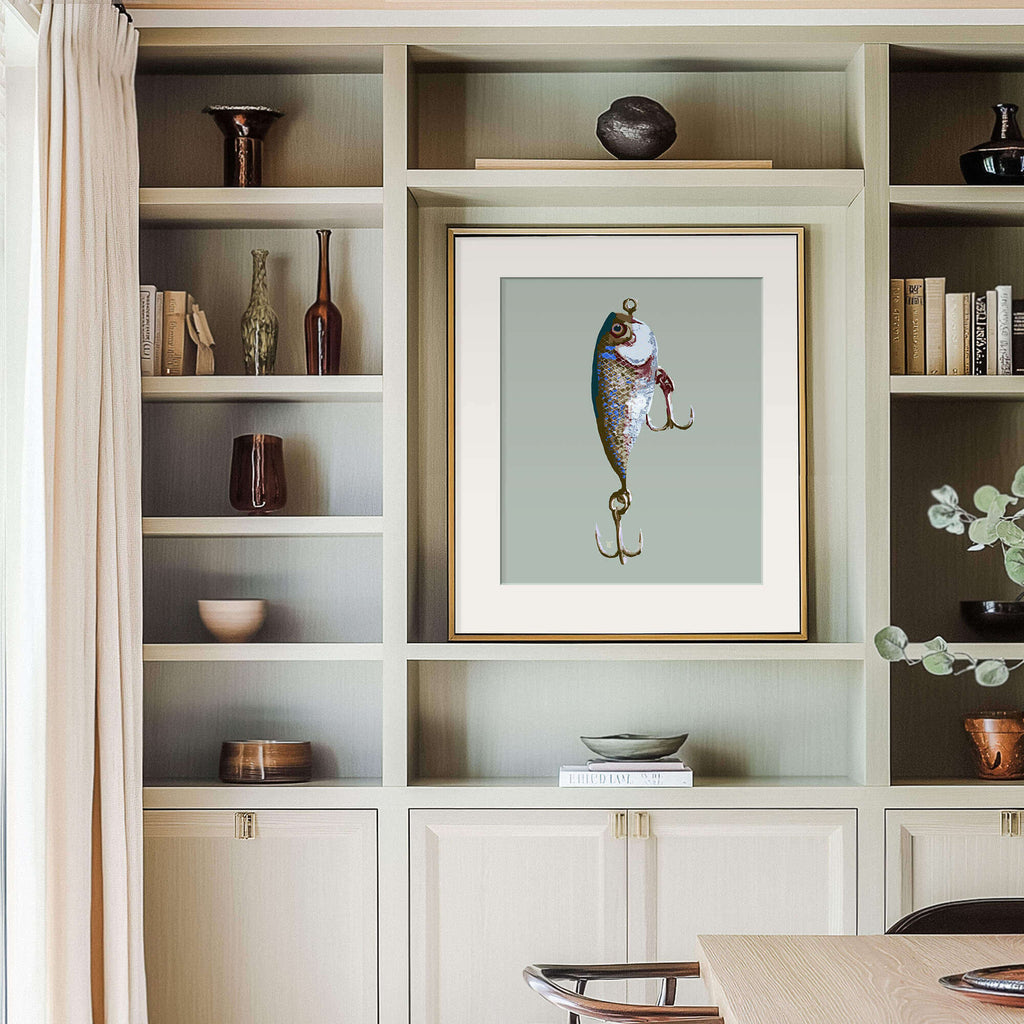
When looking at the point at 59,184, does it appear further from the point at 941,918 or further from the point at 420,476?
the point at 941,918

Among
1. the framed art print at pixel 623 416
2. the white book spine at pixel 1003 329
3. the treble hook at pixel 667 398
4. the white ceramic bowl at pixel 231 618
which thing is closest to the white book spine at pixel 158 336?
the white ceramic bowl at pixel 231 618

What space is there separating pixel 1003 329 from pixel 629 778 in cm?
140

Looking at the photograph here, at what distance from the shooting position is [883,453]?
2.75m

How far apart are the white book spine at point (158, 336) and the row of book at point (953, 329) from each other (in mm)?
1766

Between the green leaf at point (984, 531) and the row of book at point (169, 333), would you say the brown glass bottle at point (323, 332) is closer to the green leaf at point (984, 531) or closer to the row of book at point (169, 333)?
the row of book at point (169, 333)

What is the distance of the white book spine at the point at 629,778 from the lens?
107 inches

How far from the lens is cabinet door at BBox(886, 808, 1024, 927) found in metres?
2.69

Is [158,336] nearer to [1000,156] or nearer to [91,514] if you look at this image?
[91,514]

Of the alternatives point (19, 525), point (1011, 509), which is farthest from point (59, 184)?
point (1011, 509)

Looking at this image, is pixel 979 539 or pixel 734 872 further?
pixel 734 872

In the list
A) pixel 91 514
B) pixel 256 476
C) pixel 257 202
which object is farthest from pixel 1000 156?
pixel 91 514

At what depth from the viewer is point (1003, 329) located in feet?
9.12

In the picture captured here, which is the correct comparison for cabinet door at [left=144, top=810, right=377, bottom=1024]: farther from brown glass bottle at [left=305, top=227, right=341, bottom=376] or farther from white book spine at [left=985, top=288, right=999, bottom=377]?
white book spine at [left=985, top=288, right=999, bottom=377]

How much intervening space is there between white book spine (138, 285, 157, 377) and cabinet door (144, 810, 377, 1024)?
41.8 inches
